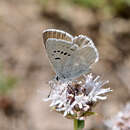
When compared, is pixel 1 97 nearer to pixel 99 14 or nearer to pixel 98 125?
pixel 98 125

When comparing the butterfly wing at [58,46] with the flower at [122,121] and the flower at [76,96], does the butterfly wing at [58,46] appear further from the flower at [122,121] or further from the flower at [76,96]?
the flower at [122,121]

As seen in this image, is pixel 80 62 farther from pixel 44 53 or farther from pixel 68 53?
pixel 44 53

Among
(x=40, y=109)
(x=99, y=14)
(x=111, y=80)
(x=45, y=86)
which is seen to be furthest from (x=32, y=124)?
(x=99, y=14)

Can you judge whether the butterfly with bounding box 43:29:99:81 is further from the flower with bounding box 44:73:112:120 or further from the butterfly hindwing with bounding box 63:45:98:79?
the flower with bounding box 44:73:112:120

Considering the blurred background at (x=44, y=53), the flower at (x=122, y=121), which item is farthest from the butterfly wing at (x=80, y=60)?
the blurred background at (x=44, y=53)

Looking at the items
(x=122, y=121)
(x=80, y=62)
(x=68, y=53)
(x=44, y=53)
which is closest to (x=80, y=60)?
(x=80, y=62)
